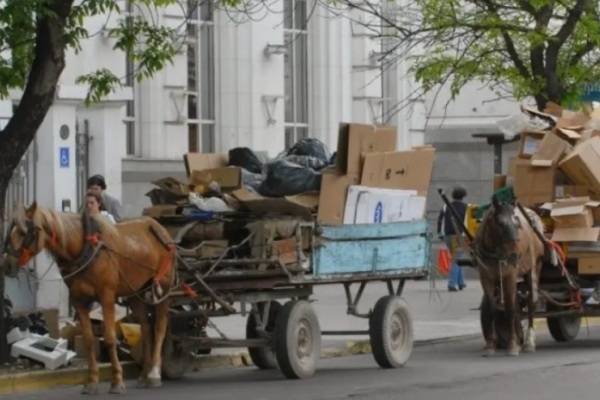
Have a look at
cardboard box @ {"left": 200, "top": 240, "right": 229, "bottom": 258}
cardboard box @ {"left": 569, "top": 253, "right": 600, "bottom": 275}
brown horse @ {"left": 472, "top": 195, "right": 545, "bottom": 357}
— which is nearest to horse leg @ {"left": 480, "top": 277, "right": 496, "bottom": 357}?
brown horse @ {"left": 472, "top": 195, "right": 545, "bottom": 357}

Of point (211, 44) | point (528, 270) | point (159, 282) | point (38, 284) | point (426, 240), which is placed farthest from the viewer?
point (211, 44)

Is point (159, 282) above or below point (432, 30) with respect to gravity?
below

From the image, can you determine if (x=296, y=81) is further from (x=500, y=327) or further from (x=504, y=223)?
(x=504, y=223)

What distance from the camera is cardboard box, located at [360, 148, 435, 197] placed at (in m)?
16.0

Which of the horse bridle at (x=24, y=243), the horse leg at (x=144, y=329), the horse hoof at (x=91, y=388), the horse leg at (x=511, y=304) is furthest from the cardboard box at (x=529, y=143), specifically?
the horse bridle at (x=24, y=243)

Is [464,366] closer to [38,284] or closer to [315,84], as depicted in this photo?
[38,284]

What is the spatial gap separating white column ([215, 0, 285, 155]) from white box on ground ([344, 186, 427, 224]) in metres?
10.8

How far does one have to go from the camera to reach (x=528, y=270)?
58.7 feet

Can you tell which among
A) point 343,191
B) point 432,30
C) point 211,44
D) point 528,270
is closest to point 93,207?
point 343,191

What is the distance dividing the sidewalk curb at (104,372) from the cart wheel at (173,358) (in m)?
0.57

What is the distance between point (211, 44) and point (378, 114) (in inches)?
172

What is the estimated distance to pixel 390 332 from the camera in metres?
16.3

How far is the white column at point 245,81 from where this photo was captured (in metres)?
27.2

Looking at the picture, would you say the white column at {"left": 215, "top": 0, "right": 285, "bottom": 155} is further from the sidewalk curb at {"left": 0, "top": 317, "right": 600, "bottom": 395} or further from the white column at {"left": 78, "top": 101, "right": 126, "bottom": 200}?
the sidewalk curb at {"left": 0, "top": 317, "right": 600, "bottom": 395}
